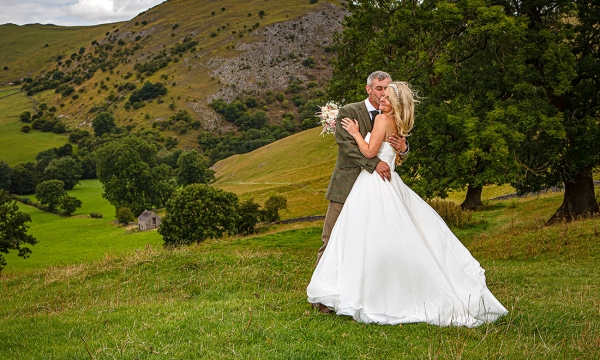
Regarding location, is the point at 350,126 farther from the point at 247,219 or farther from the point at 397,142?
the point at 247,219

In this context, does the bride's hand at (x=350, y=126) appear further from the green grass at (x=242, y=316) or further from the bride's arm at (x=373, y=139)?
the green grass at (x=242, y=316)

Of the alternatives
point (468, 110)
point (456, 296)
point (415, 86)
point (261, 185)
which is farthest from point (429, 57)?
point (261, 185)

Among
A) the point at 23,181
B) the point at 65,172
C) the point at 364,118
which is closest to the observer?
the point at 364,118

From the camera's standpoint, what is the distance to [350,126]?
838 cm

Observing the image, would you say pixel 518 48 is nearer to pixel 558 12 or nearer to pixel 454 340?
pixel 558 12

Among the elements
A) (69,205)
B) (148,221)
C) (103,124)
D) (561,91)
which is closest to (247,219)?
(148,221)

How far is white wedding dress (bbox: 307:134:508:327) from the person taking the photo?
7434 millimetres

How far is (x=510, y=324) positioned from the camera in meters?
7.14

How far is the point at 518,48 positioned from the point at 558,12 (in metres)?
2.73

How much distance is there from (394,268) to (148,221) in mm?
84205

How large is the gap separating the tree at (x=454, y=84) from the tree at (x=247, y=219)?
41529mm

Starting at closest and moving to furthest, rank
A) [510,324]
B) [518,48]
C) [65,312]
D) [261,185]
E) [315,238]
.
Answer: [510,324] < [65,312] < [518,48] < [315,238] < [261,185]

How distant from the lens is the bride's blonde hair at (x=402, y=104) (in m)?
8.05

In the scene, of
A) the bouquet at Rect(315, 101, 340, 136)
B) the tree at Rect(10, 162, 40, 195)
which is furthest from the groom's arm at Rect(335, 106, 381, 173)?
the tree at Rect(10, 162, 40, 195)
